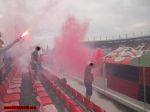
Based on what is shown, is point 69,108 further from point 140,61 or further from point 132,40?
point 132,40

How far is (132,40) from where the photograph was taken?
50625 mm

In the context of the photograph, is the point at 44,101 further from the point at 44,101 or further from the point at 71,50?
the point at 71,50

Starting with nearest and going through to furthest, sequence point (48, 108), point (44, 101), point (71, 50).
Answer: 1. point (48, 108)
2. point (44, 101)
3. point (71, 50)

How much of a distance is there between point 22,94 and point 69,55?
20.8 metres

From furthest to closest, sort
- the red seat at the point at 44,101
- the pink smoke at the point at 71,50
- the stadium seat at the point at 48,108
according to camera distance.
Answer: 1. the pink smoke at the point at 71,50
2. the red seat at the point at 44,101
3. the stadium seat at the point at 48,108

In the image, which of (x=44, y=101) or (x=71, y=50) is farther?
(x=71, y=50)

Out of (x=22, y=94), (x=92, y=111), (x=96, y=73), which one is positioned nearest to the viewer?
(x=92, y=111)

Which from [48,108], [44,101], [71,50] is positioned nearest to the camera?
[48,108]

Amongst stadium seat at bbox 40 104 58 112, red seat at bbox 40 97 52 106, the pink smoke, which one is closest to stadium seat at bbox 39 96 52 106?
red seat at bbox 40 97 52 106

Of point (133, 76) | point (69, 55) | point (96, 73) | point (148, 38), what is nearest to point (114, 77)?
point (133, 76)

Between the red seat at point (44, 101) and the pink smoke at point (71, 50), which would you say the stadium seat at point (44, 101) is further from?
the pink smoke at point (71, 50)

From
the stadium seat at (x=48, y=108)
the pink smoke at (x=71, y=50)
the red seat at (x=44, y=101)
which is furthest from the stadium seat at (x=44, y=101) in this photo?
the pink smoke at (x=71, y=50)

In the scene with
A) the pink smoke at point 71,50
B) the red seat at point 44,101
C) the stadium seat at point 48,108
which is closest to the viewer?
the stadium seat at point 48,108

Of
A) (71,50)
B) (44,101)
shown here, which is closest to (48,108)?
(44,101)
